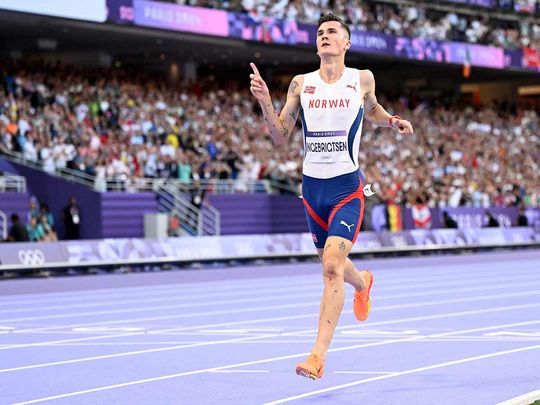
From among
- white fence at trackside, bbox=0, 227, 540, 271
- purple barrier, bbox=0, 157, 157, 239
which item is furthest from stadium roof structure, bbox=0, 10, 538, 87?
white fence at trackside, bbox=0, 227, 540, 271

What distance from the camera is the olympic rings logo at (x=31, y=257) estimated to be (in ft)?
74.6

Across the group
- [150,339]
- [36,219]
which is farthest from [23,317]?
[36,219]

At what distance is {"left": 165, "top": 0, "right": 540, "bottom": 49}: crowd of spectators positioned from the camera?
3618cm

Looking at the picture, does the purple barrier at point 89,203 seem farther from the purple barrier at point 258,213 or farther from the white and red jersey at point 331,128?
the white and red jersey at point 331,128

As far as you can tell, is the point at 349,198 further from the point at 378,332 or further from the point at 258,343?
the point at 378,332

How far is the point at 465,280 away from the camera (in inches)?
819

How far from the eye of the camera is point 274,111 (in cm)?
799

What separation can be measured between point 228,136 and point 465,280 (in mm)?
13207

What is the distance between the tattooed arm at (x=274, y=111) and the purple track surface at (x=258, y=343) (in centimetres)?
166

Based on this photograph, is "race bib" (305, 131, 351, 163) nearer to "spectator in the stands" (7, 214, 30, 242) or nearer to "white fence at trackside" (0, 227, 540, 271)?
"white fence at trackside" (0, 227, 540, 271)

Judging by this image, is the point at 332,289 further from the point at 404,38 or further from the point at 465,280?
the point at 404,38

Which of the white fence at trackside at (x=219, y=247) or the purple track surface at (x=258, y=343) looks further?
the white fence at trackside at (x=219, y=247)

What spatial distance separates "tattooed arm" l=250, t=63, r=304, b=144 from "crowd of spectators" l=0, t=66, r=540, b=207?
19.8m

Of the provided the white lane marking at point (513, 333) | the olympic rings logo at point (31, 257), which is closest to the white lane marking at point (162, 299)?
the olympic rings logo at point (31, 257)
